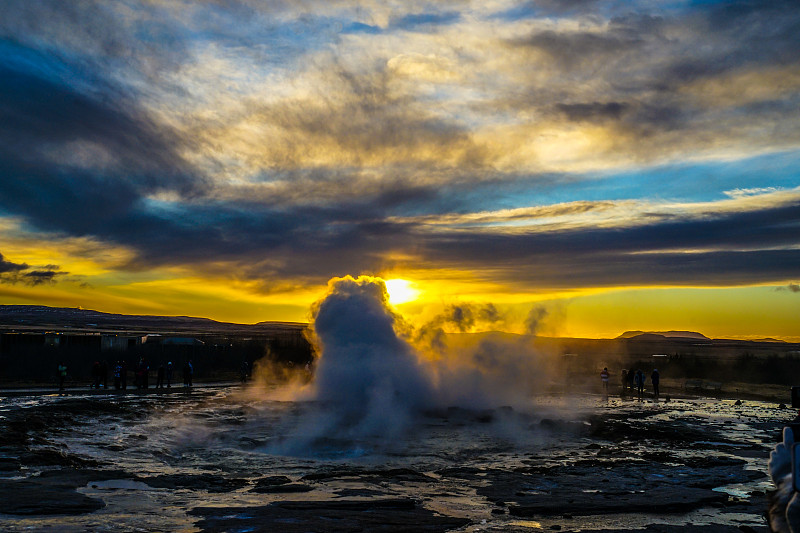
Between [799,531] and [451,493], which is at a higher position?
[799,531]

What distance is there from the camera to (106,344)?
63000mm

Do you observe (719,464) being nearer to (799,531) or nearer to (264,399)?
(799,531)

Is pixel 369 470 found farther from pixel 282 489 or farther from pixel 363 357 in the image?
pixel 363 357

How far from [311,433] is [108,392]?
1533 centimetres

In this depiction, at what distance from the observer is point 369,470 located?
53.1ft

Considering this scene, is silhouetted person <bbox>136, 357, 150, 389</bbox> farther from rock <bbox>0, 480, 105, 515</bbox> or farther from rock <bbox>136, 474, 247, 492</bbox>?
rock <bbox>0, 480, 105, 515</bbox>

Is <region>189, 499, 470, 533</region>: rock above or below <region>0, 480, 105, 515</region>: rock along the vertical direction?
below

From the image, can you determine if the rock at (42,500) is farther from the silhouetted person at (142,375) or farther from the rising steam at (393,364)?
the silhouetted person at (142,375)

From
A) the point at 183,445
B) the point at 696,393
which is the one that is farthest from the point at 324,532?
the point at 696,393

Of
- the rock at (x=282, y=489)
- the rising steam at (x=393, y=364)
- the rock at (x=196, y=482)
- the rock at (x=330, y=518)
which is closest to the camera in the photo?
the rock at (x=330, y=518)

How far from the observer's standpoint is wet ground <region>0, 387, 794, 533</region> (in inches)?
438

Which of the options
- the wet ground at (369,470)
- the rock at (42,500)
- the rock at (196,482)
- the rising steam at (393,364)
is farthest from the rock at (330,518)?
the rising steam at (393,364)

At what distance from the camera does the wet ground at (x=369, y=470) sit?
11117 mm

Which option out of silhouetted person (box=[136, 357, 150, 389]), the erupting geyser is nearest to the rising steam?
the erupting geyser
